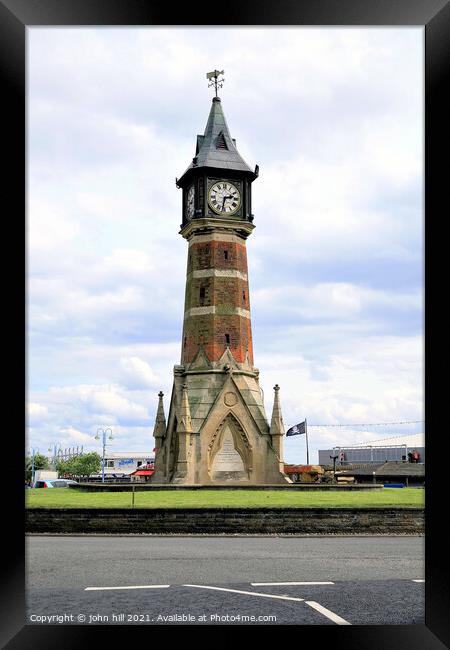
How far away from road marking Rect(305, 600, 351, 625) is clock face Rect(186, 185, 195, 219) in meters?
40.5

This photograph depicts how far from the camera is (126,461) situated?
162500 millimetres

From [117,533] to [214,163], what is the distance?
30.3 meters

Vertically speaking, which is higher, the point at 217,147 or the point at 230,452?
the point at 217,147

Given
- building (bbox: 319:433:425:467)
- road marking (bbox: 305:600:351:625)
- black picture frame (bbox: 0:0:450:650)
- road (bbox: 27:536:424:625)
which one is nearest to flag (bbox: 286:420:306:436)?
road (bbox: 27:536:424:625)

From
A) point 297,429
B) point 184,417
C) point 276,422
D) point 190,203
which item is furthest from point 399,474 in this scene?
point 190,203

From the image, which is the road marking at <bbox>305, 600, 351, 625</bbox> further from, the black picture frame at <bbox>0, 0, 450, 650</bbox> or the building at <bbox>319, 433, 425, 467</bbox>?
the building at <bbox>319, 433, 425, 467</bbox>

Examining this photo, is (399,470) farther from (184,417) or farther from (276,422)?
(184,417)

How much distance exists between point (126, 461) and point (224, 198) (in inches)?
4799

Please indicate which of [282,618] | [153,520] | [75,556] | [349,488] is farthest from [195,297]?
[282,618]

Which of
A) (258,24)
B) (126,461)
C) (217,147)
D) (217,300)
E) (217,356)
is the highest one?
(217,147)

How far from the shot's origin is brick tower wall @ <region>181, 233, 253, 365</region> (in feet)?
154

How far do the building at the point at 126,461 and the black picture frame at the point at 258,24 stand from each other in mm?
142945

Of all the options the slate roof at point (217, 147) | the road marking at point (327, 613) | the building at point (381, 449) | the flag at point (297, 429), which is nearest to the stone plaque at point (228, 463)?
the flag at point (297, 429)

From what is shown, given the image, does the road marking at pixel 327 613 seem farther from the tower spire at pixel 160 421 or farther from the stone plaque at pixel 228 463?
the tower spire at pixel 160 421
